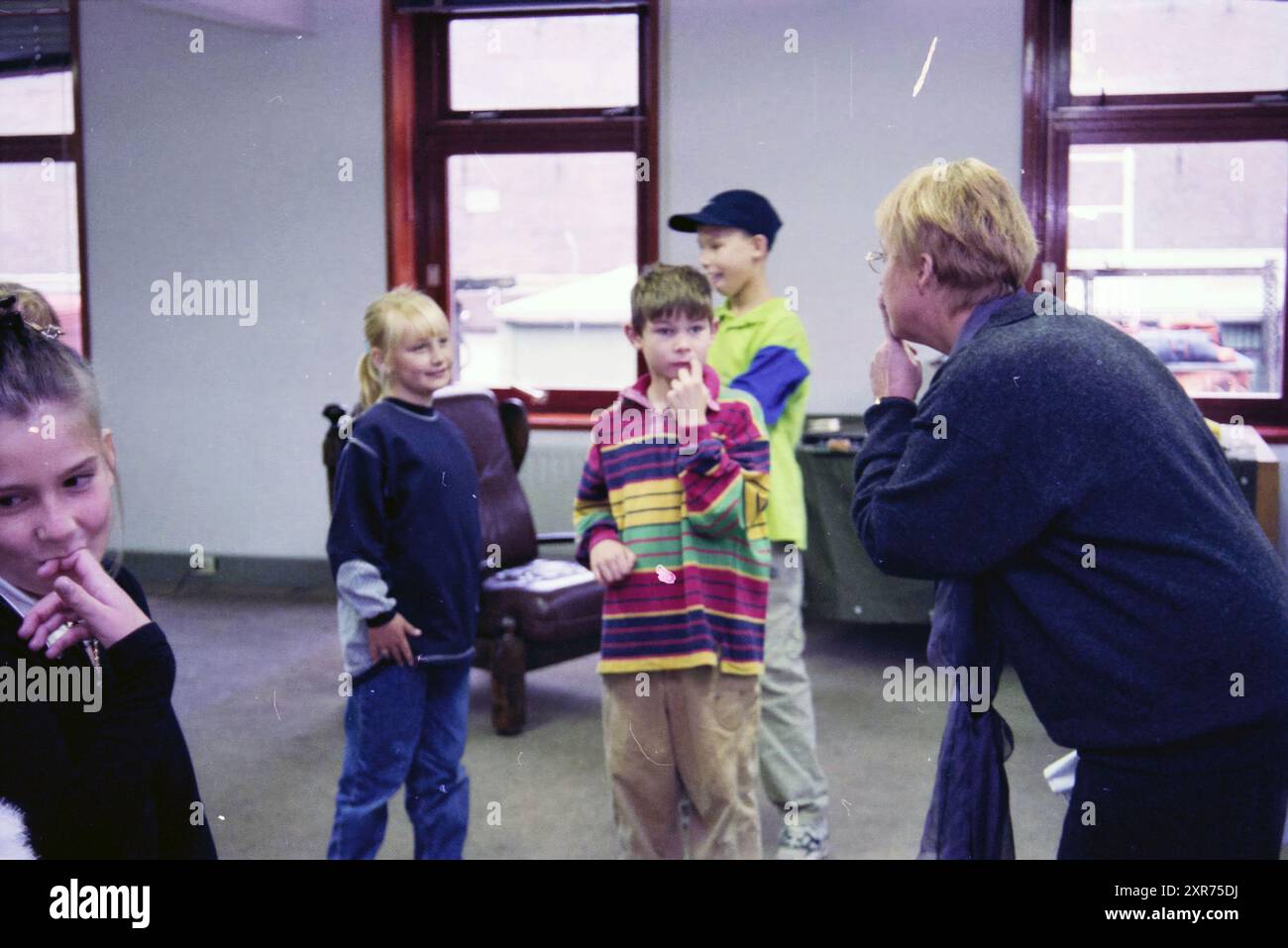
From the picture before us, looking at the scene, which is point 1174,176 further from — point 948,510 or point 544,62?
point 948,510

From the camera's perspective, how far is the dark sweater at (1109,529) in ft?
4.16

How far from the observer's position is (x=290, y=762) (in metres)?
3.20

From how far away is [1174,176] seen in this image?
4.41m

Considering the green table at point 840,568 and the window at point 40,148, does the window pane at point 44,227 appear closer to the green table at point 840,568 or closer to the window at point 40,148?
the window at point 40,148

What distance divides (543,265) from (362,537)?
3.08 metres

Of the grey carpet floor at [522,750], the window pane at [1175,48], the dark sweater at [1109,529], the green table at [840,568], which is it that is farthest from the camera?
the window pane at [1175,48]

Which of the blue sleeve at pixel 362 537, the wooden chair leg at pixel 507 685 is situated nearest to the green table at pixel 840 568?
the wooden chair leg at pixel 507 685

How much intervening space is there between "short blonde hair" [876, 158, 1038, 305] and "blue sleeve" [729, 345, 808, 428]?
0.95 m

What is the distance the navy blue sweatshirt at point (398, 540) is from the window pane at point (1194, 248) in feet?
10.2

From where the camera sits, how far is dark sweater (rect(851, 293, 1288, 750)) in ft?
4.16

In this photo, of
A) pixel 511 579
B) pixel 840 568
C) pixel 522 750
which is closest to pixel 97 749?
pixel 522 750

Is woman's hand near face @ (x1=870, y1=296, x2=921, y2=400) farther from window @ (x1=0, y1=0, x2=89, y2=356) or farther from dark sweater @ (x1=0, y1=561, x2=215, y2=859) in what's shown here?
window @ (x1=0, y1=0, x2=89, y2=356)
